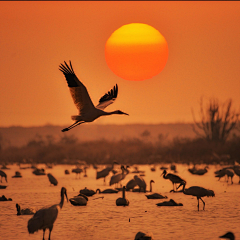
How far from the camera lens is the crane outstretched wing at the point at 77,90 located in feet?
40.3

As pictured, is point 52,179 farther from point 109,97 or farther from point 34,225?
point 34,225

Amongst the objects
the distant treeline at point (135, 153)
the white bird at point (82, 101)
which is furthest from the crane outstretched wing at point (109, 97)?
the distant treeline at point (135, 153)

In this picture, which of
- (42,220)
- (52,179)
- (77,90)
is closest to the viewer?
(42,220)

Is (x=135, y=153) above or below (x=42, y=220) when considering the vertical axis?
above

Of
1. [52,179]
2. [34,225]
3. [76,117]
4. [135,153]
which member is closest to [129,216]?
[76,117]

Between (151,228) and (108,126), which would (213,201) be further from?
(108,126)

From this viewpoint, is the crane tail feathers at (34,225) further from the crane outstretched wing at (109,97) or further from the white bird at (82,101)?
the crane outstretched wing at (109,97)

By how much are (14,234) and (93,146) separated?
37.7 metres

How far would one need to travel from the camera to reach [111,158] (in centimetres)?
3831

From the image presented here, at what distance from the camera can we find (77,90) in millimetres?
12523

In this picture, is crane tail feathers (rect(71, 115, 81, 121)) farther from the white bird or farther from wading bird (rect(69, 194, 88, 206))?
wading bird (rect(69, 194, 88, 206))

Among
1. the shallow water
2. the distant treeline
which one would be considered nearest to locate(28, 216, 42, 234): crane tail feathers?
the shallow water

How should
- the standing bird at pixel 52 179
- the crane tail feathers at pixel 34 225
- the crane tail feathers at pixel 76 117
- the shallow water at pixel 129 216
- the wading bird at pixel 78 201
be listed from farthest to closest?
the standing bird at pixel 52 179 < the wading bird at pixel 78 201 < the crane tail feathers at pixel 76 117 < the shallow water at pixel 129 216 < the crane tail feathers at pixel 34 225

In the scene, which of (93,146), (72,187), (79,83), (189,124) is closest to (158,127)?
(189,124)
